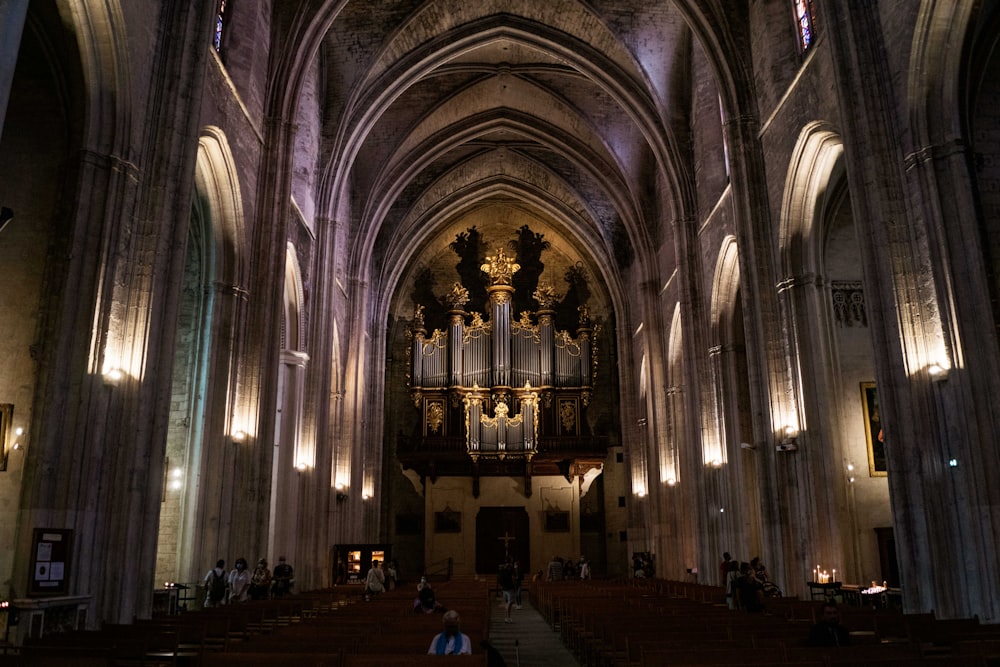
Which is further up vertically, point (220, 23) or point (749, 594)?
point (220, 23)

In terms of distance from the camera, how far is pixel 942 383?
10625 millimetres

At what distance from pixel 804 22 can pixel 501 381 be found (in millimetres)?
21046

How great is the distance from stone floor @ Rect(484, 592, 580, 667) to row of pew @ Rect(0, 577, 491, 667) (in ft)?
4.23

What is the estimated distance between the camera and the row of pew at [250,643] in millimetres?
5203

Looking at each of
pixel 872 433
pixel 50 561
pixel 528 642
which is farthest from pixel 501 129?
pixel 50 561

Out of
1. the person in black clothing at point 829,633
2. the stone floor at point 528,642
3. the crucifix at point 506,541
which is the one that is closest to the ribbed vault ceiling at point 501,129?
the crucifix at point 506,541

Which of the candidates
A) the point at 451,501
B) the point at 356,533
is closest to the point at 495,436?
the point at 451,501

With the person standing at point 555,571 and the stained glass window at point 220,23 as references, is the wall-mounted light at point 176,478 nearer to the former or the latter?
the stained glass window at point 220,23

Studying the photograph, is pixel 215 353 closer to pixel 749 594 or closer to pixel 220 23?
pixel 220 23

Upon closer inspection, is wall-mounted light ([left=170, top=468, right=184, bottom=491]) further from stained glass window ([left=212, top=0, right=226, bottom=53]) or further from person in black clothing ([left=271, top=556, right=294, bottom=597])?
stained glass window ([left=212, top=0, right=226, bottom=53])

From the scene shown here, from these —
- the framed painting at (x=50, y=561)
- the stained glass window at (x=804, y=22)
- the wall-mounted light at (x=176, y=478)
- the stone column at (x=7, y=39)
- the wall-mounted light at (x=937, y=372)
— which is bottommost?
the framed painting at (x=50, y=561)

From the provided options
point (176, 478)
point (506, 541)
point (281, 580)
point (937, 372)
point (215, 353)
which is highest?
point (215, 353)

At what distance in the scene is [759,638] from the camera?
6867mm

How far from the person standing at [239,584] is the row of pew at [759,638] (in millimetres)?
→ 5705
